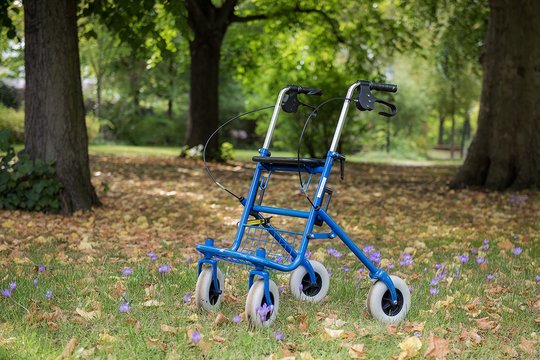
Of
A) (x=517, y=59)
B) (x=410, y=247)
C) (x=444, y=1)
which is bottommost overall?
(x=410, y=247)

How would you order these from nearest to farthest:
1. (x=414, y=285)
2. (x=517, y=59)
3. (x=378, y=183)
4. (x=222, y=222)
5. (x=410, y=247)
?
(x=414, y=285)
(x=410, y=247)
(x=222, y=222)
(x=517, y=59)
(x=378, y=183)

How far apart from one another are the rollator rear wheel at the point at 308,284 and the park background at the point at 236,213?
0.11m

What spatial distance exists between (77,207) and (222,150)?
9.34m

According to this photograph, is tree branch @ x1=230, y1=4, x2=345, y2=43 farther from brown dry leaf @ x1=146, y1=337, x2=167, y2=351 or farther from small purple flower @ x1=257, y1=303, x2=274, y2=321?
brown dry leaf @ x1=146, y1=337, x2=167, y2=351

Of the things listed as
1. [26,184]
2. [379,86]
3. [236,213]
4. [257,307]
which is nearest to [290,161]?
[379,86]

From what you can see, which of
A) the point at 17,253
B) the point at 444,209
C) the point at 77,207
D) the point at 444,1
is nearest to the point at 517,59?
the point at 444,209

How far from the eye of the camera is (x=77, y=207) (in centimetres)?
803

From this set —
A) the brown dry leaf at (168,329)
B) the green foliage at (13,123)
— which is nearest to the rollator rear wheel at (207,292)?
the brown dry leaf at (168,329)

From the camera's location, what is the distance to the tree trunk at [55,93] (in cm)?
789

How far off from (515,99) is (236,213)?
17.4ft

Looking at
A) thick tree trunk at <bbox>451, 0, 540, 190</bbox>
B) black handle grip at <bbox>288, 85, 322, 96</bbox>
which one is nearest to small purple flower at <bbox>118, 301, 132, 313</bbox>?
black handle grip at <bbox>288, 85, 322, 96</bbox>

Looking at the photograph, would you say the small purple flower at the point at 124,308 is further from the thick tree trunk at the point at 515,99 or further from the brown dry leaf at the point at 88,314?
the thick tree trunk at the point at 515,99

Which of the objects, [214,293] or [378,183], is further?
[378,183]

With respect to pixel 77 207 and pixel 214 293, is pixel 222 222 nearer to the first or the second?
pixel 77 207
